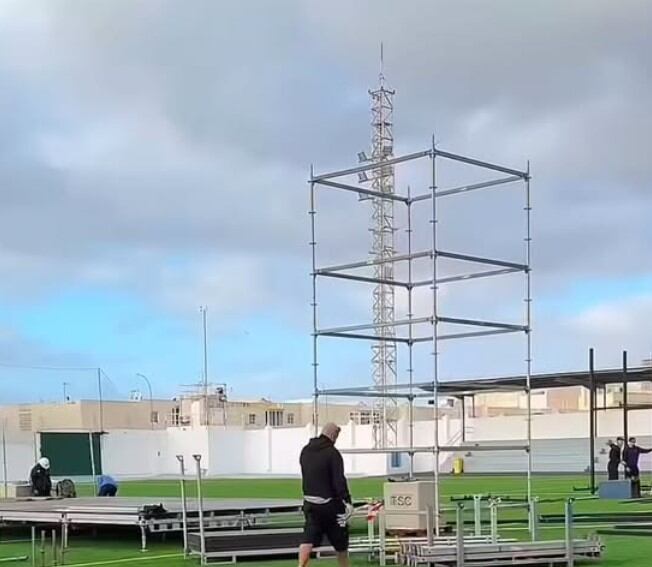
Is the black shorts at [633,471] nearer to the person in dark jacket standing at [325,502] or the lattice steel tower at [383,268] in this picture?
the lattice steel tower at [383,268]

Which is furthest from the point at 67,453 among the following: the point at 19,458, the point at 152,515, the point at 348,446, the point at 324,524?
the point at 324,524

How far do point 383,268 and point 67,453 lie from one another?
3669 centimetres

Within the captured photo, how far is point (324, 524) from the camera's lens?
1269cm

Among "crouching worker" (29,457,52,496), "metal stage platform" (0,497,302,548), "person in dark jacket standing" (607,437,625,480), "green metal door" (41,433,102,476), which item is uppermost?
"metal stage platform" (0,497,302,548)

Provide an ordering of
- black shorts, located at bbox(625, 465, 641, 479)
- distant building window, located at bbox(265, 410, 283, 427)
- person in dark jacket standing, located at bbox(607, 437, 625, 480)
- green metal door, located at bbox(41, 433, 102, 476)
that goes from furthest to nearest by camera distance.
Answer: distant building window, located at bbox(265, 410, 283, 427)
green metal door, located at bbox(41, 433, 102, 476)
person in dark jacket standing, located at bbox(607, 437, 625, 480)
black shorts, located at bbox(625, 465, 641, 479)

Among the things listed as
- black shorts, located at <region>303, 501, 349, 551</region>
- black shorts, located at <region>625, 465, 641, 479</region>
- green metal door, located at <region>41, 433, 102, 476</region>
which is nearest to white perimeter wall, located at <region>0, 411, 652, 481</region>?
green metal door, located at <region>41, 433, 102, 476</region>

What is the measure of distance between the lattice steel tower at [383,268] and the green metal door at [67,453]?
43.1ft

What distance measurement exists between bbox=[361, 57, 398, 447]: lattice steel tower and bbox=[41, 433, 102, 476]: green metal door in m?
13.1

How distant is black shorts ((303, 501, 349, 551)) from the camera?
41.6 feet

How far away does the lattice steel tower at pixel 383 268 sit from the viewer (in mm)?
20109

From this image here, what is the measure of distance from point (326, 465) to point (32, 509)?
893 centimetres

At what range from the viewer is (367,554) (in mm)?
Result: 15898

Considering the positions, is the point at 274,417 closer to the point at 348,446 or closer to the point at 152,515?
the point at 348,446

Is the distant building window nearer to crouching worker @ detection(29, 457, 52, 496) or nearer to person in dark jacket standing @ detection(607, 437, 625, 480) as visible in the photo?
person in dark jacket standing @ detection(607, 437, 625, 480)
